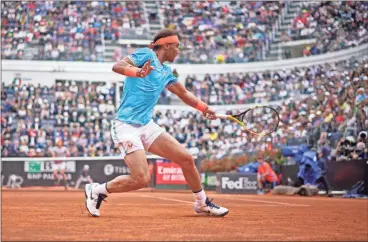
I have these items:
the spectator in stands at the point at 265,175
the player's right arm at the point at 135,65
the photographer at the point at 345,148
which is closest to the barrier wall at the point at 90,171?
the spectator in stands at the point at 265,175

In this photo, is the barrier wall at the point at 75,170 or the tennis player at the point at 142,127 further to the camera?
the barrier wall at the point at 75,170

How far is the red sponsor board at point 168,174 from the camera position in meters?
28.0

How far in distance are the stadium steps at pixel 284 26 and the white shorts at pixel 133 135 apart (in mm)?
31418

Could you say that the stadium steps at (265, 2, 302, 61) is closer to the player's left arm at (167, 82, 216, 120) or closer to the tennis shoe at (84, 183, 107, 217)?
the player's left arm at (167, 82, 216, 120)

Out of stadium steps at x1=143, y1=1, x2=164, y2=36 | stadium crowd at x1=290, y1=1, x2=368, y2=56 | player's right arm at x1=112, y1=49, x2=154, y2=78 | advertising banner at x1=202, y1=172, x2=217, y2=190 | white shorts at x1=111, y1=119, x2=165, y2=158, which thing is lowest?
advertising banner at x1=202, y1=172, x2=217, y2=190

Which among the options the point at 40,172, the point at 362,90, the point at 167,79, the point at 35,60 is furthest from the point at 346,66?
the point at 167,79

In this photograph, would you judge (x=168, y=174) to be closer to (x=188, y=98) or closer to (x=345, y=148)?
(x=345, y=148)

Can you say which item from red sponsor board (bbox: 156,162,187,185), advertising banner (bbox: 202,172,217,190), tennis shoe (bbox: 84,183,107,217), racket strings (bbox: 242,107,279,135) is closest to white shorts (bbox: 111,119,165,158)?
tennis shoe (bbox: 84,183,107,217)

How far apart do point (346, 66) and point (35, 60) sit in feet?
58.2

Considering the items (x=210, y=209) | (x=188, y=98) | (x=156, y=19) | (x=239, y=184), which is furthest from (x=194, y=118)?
(x=210, y=209)

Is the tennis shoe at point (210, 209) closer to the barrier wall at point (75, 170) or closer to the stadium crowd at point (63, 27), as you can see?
the barrier wall at point (75, 170)

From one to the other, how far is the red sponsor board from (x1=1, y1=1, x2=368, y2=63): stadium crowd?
12.5 meters

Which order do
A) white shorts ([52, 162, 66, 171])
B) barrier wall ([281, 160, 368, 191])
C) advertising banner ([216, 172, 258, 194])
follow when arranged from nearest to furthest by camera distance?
1. barrier wall ([281, 160, 368, 191])
2. advertising banner ([216, 172, 258, 194])
3. white shorts ([52, 162, 66, 171])

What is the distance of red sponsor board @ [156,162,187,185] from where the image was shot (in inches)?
1104
